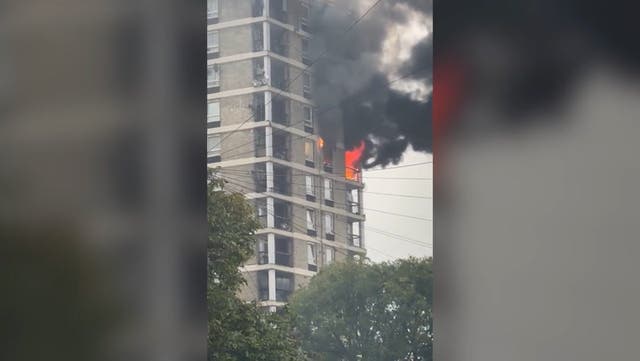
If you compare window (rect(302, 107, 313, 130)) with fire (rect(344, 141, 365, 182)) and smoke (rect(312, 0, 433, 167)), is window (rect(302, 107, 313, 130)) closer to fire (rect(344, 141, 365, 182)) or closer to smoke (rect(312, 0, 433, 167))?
smoke (rect(312, 0, 433, 167))

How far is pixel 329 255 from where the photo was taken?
25.6ft

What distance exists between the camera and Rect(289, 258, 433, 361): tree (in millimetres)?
7758

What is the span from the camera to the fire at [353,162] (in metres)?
7.61

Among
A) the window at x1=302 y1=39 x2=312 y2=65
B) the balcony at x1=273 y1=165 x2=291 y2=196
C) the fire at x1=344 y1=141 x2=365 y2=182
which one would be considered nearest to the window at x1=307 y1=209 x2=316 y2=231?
the balcony at x1=273 y1=165 x2=291 y2=196

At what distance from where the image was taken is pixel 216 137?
26.1 feet

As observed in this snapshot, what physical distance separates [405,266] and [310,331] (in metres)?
0.97

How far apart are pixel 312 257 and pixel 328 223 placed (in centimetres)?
36

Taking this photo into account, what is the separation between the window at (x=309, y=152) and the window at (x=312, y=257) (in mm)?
689

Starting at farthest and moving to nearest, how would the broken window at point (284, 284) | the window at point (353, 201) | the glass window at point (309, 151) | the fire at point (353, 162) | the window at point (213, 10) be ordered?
the window at point (213, 10) → the glass window at point (309, 151) → the broken window at point (284, 284) → the fire at point (353, 162) → the window at point (353, 201)

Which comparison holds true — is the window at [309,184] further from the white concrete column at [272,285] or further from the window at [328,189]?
the white concrete column at [272,285]

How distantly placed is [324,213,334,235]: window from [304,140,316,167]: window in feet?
1.58

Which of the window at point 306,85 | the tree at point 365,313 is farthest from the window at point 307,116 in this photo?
the tree at point 365,313
